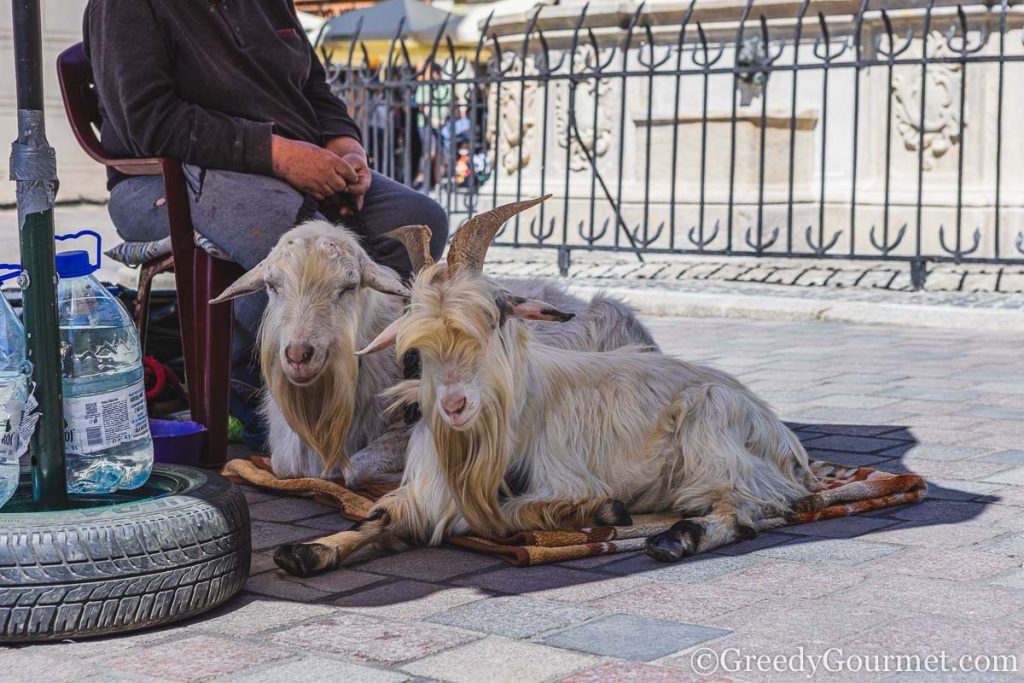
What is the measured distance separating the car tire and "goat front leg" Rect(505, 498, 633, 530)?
0.91 meters

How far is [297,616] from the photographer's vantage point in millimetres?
3215

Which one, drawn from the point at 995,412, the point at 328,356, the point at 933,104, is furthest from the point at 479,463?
the point at 933,104

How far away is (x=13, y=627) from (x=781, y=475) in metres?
2.24

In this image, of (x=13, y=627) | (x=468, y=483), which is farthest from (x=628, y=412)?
(x=13, y=627)

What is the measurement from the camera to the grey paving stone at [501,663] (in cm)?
277

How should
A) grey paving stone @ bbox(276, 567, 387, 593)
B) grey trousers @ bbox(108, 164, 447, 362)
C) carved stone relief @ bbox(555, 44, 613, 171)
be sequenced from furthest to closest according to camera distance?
carved stone relief @ bbox(555, 44, 613, 171)
grey trousers @ bbox(108, 164, 447, 362)
grey paving stone @ bbox(276, 567, 387, 593)

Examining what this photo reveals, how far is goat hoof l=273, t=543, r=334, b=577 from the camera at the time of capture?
3525mm

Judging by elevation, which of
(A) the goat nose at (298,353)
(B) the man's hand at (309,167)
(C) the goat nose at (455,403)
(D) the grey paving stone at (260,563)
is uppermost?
(B) the man's hand at (309,167)

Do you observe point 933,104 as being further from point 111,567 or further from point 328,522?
point 111,567

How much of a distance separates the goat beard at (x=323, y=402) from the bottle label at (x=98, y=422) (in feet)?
3.17

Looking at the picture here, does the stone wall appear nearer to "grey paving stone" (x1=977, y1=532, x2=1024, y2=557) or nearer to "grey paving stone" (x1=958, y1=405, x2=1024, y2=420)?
"grey paving stone" (x1=958, y1=405, x2=1024, y2=420)

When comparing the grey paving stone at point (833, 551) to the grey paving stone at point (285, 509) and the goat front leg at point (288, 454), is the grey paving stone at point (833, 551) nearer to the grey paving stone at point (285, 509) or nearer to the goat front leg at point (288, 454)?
the grey paving stone at point (285, 509)

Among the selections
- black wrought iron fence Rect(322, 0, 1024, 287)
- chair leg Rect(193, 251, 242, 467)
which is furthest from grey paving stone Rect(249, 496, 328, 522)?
black wrought iron fence Rect(322, 0, 1024, 287)

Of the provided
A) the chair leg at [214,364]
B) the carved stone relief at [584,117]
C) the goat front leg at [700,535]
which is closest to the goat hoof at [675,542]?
the goat front leg at [700,535]
